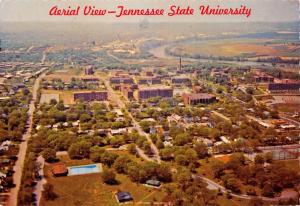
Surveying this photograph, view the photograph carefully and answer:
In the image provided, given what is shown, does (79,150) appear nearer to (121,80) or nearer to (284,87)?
(121,80)

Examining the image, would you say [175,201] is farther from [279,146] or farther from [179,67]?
[179,67]

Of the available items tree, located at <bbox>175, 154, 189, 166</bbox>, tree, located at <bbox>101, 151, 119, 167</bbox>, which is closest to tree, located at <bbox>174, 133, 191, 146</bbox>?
tree, located at <bbox>175, 154, 189, 166</bbox>

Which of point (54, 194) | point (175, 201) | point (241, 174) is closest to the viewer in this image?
point (175, 201)

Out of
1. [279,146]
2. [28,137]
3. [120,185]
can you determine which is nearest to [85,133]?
[28,137]

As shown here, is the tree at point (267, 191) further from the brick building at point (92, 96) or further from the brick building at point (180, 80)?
the brick building at point (180, 80)

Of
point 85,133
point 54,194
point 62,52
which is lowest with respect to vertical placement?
point 54,194

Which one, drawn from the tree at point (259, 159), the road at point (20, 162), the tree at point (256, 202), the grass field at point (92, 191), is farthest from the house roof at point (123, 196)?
the tree at point (259, 159)
